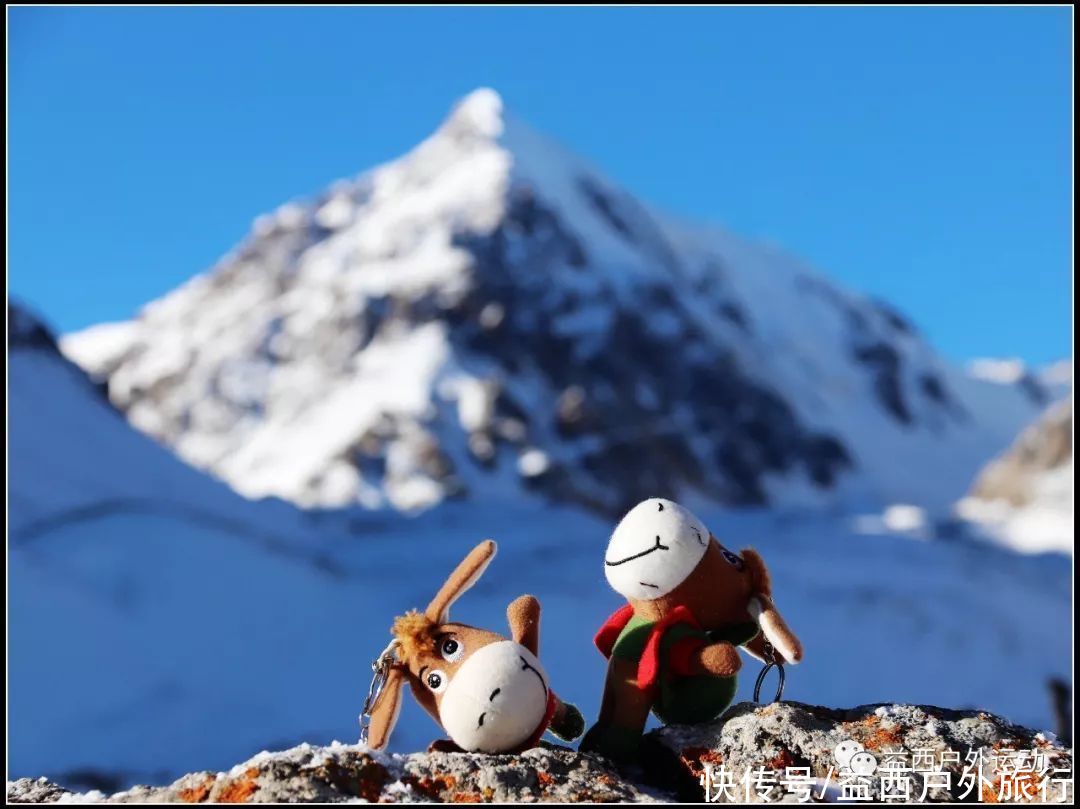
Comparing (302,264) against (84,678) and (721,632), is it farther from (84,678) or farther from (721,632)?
(721,632)

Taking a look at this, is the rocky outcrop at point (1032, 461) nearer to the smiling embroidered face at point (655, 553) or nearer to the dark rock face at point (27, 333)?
the dark rock face at point (27, 333)

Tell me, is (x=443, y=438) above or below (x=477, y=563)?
above

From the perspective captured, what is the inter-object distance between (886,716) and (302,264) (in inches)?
2564

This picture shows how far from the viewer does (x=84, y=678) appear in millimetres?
11195

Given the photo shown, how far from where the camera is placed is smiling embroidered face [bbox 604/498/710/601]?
13.9ft

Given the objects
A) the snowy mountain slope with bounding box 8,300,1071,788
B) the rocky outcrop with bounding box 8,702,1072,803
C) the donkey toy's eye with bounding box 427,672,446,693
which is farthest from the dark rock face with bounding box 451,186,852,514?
the rocky outcrop with bounding box 8,702,1072,803

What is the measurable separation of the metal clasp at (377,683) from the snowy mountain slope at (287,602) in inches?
219

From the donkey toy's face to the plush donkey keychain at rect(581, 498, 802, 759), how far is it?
0.98 ft

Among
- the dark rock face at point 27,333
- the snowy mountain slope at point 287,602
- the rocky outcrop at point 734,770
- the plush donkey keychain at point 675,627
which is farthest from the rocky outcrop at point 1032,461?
the rocky outcrop at point 734,770

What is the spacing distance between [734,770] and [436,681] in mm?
1132

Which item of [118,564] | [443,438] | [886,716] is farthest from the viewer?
[443,438]

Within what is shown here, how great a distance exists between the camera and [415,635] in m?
4.18

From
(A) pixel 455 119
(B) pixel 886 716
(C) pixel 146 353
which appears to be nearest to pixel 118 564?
(B) pixel 886 716
